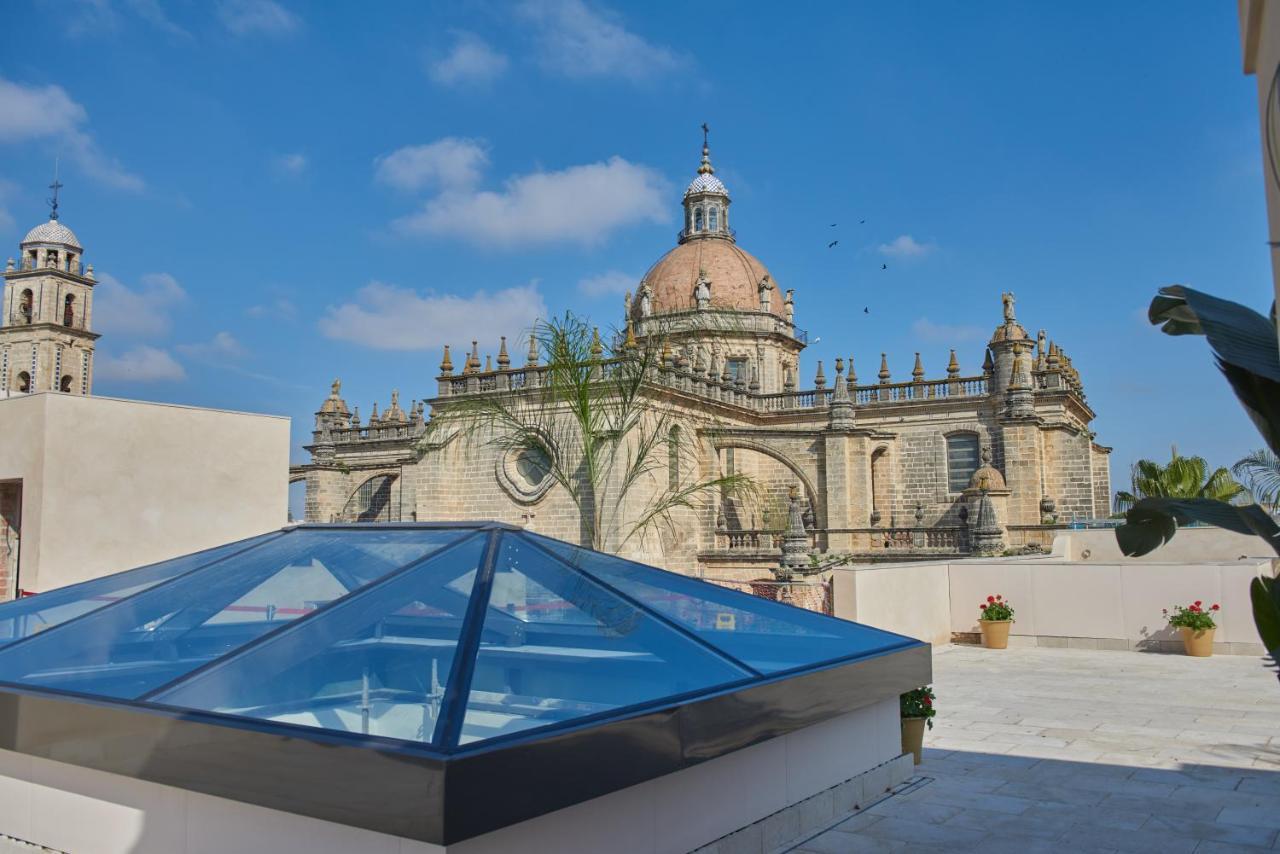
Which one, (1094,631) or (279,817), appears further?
(1094,631)

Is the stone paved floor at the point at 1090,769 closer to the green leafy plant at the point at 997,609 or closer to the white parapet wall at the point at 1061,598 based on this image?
the white parapet wall at the point at 1061,598

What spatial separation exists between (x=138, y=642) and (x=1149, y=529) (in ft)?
14.8

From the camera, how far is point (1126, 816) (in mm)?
5484

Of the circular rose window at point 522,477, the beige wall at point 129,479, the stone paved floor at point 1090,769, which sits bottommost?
the stone paved floor at point 1090,769

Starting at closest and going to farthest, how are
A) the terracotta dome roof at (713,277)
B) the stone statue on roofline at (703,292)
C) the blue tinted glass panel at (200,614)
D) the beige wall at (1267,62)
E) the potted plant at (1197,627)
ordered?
the beige wall at (1267,62)
the blue tinted glass panel at (200,614)
the potted plant at (1197,627)
the stone statue on roofline at (703,292)
the terracotta dome roof at (713,277)

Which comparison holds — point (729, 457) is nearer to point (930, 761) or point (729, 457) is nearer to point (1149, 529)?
point (930, 761)

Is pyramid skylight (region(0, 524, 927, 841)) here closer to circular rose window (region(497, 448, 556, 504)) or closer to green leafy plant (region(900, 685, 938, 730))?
green leafy plant (region(900, 685, 938, 730))

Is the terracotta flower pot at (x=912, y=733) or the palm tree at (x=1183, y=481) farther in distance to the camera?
the palm tree at (x=1183, y=481)

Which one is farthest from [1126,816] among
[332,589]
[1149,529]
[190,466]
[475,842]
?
[190,466]

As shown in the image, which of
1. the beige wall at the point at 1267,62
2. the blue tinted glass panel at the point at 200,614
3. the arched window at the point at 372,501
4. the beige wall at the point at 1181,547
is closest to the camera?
the beige wall at the point at 1267,62

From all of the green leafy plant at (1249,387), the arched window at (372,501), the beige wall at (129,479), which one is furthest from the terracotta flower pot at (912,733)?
the arched window at (372,501)

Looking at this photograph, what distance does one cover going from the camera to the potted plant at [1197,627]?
40.8 ft

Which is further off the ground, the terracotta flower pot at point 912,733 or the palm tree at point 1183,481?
the palm tree at point 1183,481

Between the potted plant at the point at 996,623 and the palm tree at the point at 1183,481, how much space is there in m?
15.7
